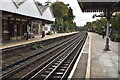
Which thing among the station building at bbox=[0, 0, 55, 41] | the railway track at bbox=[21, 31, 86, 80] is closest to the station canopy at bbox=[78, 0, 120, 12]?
the railway track at bbox=[21, 31, 86, 80]

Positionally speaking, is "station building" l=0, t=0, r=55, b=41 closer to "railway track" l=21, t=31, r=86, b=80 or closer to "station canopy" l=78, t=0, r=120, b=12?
"station canopy" l=78, t=0, r=120, b=12

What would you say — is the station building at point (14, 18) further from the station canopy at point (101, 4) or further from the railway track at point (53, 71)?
the railway track at point (53, 71)

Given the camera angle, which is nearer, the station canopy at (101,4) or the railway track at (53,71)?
the railway track at (53,71)

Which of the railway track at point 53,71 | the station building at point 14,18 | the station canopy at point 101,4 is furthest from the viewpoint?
the station building at point 14,18

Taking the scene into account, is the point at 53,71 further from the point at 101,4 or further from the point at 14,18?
the point at 14,18

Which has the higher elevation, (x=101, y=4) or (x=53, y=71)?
(x=101, y=4)

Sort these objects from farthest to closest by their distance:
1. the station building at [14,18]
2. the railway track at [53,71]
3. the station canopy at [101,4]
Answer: the station building at [14,18], the station canopy at [101,4], the railway track at [53,71]

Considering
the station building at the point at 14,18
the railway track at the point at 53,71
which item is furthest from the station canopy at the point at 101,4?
the station building at the point at 14,18

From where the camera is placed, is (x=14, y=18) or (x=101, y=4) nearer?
(x=101, y=4)

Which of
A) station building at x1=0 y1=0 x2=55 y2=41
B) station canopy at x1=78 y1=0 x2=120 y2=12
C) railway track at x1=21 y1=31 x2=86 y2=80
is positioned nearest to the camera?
railway track at x1=21 y1=31 x2=86 y2=80

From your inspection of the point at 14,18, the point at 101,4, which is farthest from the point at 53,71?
the point at 14,18

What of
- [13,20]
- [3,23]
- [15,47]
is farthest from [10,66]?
[13,20]

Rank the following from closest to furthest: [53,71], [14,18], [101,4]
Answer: [53,71] < [101,4] < [14,18]

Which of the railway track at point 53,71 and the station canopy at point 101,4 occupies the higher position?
the station canopy at point 101,4
